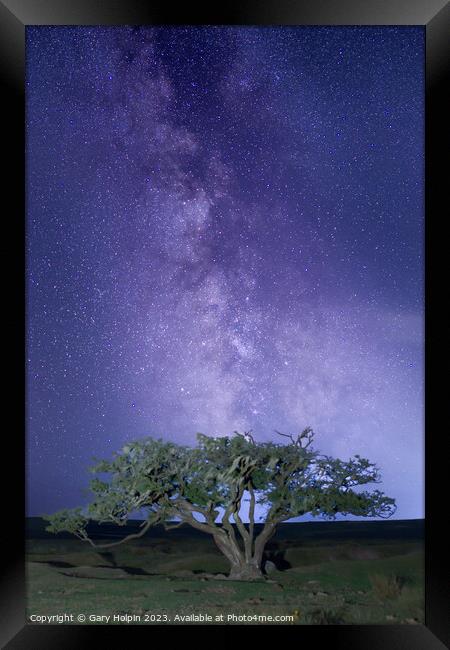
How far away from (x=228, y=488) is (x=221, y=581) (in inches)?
19.8

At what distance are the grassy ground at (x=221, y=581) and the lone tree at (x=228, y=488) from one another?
0.16 m

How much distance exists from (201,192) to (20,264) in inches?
45.3

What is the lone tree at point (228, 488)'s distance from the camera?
3406mm

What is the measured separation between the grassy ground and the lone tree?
161mm

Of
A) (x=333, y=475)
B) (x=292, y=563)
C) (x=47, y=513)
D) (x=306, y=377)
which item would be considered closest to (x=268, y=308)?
(x=306, y=377)

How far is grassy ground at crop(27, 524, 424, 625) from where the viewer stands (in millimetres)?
3232

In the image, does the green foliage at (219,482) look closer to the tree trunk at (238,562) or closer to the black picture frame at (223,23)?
the tree trunk at (238,562)

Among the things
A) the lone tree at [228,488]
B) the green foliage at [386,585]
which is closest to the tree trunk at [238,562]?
the lone tree at [228,488]

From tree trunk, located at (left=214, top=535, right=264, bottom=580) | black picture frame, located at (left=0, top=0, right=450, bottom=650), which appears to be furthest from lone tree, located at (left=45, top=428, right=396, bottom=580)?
black picture frame, located at (left=0, top=0, right=450, bottom=650)

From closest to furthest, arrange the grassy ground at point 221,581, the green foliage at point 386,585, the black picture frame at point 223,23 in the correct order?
the black picture frame at point 223,23 < the grassy ground at point 221,581 < the green foliage at point 386,585

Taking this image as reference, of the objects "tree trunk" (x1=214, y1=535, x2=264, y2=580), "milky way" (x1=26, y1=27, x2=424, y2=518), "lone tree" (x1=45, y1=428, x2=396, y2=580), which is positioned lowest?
"tree trunk" (x1=214, y1=535, x2=264, y2=580)

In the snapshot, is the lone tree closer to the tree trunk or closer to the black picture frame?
the tree trunk

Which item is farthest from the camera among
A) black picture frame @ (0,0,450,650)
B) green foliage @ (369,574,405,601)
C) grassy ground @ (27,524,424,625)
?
green foliage @ (369,574,405,601)

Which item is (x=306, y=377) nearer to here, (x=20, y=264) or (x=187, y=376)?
(x=187, y=376)
